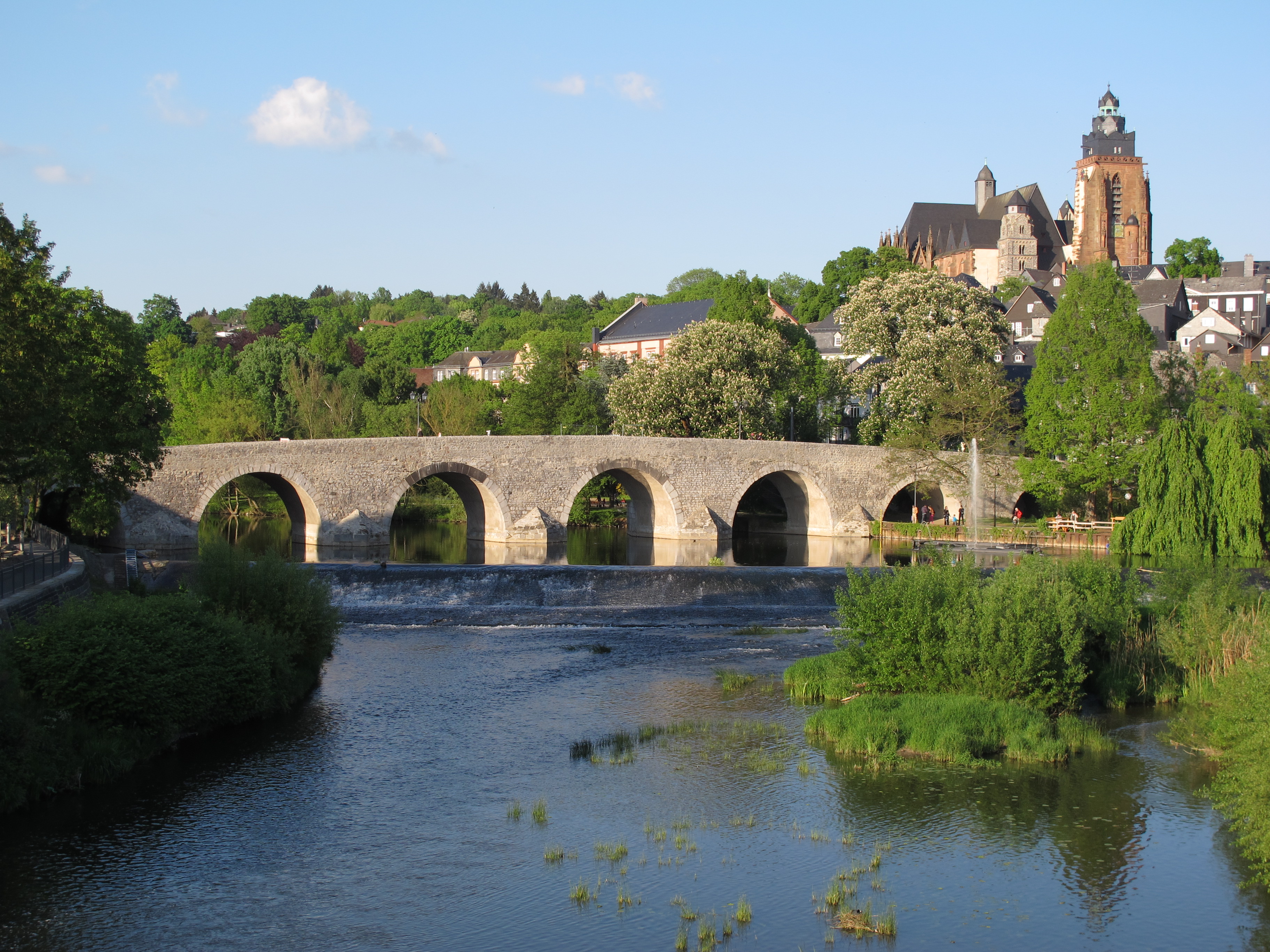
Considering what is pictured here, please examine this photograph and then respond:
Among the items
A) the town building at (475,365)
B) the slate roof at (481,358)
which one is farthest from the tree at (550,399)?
the slate roof at (481,358)

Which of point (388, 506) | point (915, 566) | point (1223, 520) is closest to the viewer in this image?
point (915, 566)

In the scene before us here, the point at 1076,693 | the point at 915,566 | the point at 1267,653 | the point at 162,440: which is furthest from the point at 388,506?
the point at 1267,653

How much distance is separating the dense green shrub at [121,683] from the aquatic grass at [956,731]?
711cm

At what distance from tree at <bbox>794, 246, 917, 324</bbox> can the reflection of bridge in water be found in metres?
25.4

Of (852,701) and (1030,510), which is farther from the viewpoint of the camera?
(1030,510)

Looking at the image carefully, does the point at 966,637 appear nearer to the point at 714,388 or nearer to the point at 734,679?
the point at 734,679

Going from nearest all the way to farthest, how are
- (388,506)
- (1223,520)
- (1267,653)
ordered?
(1267,653) < (1223,520) < (388,506)

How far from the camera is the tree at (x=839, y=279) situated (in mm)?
68125

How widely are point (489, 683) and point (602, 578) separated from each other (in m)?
8.35

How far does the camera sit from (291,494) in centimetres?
3484

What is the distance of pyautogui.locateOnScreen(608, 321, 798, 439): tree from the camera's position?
4328 centimetres

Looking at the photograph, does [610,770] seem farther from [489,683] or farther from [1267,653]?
[1267,653]

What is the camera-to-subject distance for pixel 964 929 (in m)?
9.51

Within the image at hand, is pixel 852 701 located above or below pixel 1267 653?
below
